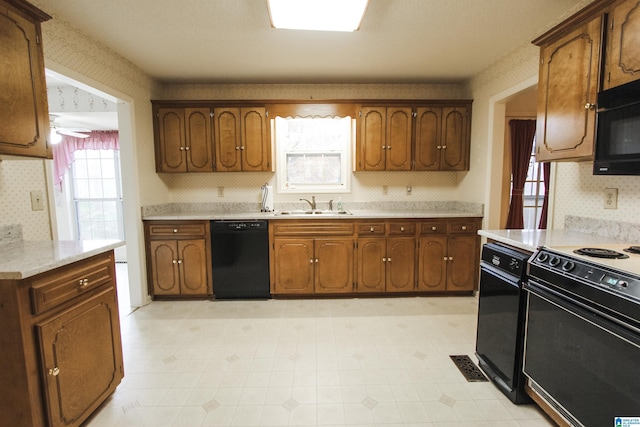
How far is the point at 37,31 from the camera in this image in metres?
1.59

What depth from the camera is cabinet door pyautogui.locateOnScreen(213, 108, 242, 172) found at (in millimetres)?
3309

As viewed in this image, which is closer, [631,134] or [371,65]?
[631,134]

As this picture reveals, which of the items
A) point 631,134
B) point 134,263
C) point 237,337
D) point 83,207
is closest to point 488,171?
point 631,134

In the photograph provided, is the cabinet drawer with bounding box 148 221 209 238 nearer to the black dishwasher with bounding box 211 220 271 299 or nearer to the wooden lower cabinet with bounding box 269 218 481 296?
the black dishwasher with bounding box 211 220 271 299

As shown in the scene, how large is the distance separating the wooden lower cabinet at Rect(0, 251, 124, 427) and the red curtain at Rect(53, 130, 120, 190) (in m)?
3.73

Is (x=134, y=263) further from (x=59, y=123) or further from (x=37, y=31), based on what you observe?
(x=59, y=123)

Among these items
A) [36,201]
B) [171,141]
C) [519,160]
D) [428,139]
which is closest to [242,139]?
[171,141]

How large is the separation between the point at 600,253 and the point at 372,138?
93.1 inches

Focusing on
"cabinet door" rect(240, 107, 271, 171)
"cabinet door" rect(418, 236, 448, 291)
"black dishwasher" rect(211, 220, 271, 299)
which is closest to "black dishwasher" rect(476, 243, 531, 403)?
"cabinet door" rect(418, 236, 448, 291)

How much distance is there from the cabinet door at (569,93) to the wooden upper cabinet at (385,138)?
1467mm

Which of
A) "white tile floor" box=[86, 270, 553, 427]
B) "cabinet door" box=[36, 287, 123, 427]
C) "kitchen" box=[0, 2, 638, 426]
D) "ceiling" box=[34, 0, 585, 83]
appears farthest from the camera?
"ceiling" box=[34, 0, 585, 83]

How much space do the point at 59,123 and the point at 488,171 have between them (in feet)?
18.3

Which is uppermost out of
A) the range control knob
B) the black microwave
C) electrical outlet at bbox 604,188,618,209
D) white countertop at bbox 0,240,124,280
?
the black microwave

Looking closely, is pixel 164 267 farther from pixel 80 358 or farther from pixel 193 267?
pixel 80 358
